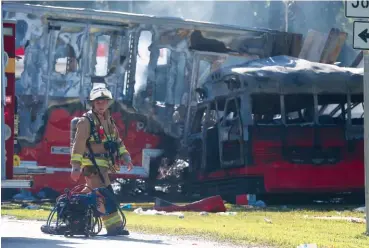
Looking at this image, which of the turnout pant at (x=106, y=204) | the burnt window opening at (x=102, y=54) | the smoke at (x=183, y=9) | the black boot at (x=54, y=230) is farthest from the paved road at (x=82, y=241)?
the smoke at (x=183, y=9)

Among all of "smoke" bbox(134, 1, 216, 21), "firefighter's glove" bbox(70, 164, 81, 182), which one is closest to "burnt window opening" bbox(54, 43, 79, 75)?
"firefighter's glove" bbox(70, 164, 81, 182)

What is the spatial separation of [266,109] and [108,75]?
2945 millimetres

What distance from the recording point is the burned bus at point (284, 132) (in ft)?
62.6

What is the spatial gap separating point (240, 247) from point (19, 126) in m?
9.79

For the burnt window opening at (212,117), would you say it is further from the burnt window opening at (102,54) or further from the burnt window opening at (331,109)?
the burnt window opening at (102,54)

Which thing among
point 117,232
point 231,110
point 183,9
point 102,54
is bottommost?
point 117,232

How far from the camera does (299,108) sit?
66.8 feet

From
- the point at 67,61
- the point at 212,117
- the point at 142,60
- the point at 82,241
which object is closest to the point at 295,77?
the point at 212,117

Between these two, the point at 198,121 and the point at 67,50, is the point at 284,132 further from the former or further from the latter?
the point at 67,50

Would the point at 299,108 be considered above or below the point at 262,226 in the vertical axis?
above

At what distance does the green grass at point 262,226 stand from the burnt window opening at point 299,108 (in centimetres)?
256

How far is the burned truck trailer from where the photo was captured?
66.3 feet

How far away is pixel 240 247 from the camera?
36.3 feet

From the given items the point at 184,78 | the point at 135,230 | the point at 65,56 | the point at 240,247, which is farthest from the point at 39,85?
the point at 240,247
